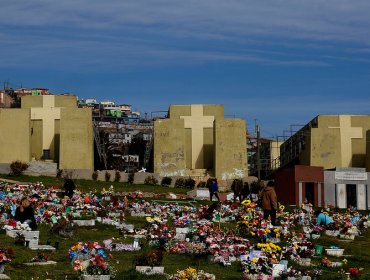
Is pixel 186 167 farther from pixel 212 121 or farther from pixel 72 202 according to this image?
pixel 72 202

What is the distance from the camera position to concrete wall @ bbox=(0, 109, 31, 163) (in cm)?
7338

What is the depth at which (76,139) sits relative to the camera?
75500 mm

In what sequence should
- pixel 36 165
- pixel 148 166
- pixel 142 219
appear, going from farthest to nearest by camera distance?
1. pixel 148 166
2. pixel 36 165
3. pixel 142 219

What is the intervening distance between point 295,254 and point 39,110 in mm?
59750

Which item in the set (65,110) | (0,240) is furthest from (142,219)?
(65,110)

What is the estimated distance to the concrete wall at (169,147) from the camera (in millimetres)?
76688

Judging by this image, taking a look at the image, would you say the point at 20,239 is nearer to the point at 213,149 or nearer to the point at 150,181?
the point at 150,181

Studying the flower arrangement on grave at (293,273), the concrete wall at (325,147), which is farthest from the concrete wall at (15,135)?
the flower arrangement on grave at (293,273)

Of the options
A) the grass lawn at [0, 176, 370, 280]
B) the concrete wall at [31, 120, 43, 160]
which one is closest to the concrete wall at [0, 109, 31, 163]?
the concrete wall at [31, 120, 43, 160]

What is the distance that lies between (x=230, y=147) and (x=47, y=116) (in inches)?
693

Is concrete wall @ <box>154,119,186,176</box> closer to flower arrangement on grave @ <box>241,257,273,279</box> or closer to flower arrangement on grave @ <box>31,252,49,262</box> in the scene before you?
flower arrangement on grave @ <box>31,252,49,262</box>

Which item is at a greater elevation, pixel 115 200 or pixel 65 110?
pixel 65 110

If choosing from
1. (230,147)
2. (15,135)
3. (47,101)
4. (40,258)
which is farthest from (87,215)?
(47,101)

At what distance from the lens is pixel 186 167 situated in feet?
265
